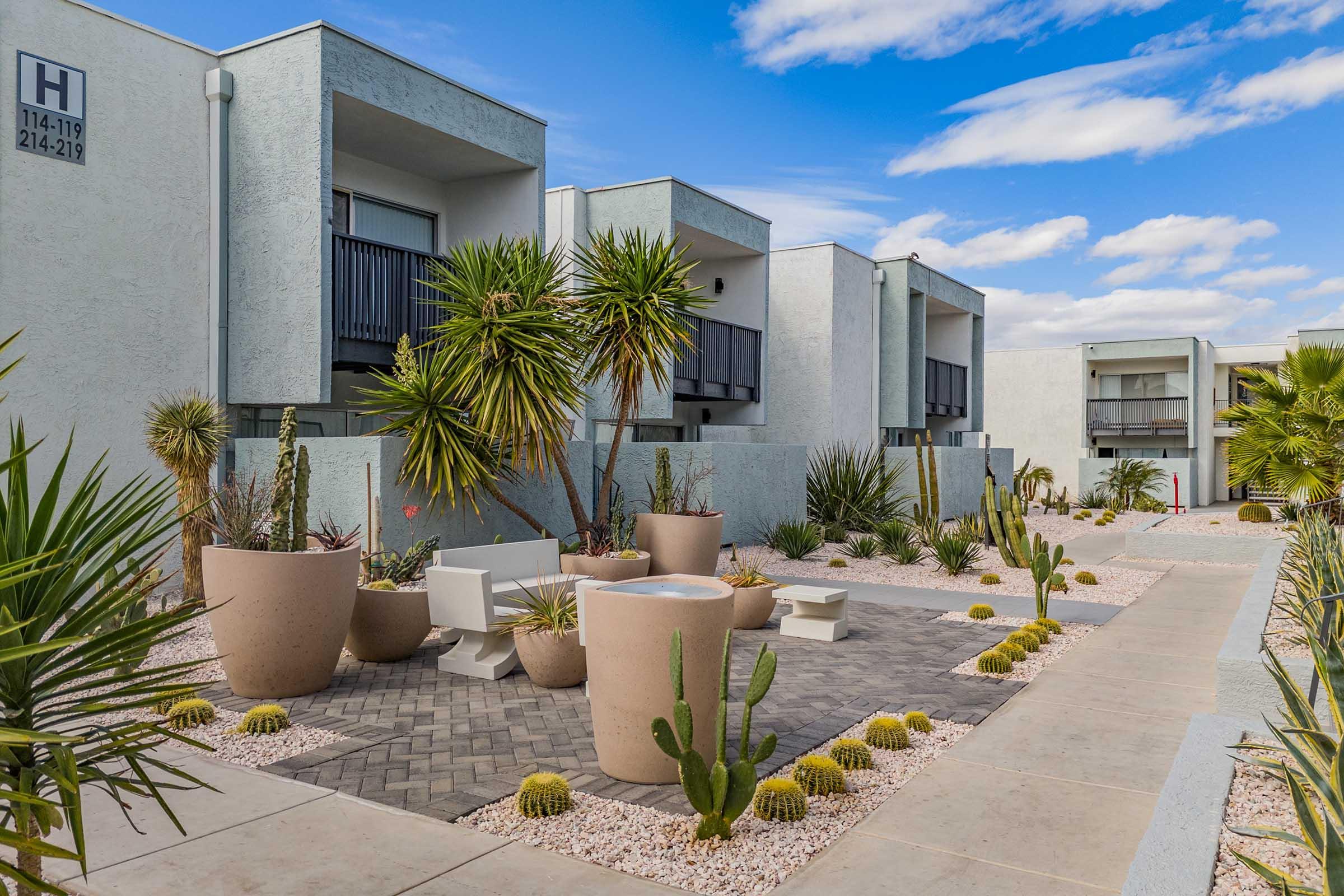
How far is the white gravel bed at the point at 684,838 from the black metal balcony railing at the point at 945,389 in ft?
63.1

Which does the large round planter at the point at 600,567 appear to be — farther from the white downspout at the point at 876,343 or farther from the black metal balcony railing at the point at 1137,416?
the black metal balcony railing at the point at 1137,416

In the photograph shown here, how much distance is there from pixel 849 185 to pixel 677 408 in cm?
728

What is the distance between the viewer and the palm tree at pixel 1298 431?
12.3 metres

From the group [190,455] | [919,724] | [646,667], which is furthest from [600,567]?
[646,667]

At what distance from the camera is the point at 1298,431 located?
508 inches

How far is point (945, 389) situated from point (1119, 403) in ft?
46.4

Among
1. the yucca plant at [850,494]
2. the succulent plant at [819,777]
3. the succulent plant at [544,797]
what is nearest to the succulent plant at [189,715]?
the succulent plant at [544,797]

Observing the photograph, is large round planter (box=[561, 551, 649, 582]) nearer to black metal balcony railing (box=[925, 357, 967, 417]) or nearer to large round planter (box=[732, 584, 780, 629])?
large round planter (box=[732, 584, 780, 629])

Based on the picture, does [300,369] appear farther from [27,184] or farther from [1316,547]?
[1316,547]

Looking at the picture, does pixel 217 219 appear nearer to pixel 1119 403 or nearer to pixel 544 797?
pixel 544 797

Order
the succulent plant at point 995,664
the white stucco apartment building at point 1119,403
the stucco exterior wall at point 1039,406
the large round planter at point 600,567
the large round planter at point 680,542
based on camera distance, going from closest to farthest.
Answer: the succulent plant at point 995,664
the large round planter at point 600,567
the large round planter at point 680,542
the white stucco apartment building at point 1119,403
the stucco exterior wall at point 1039,406

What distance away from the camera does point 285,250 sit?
32.8 ft

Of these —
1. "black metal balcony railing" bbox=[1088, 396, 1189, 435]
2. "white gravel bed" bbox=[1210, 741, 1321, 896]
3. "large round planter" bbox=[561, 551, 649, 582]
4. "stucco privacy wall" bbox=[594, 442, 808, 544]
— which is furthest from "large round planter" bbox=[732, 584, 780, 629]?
"black metal balcony railing" bbox=[1088, 396, 1189, 435]

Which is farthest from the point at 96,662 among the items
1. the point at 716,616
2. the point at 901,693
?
the point at 901,693
